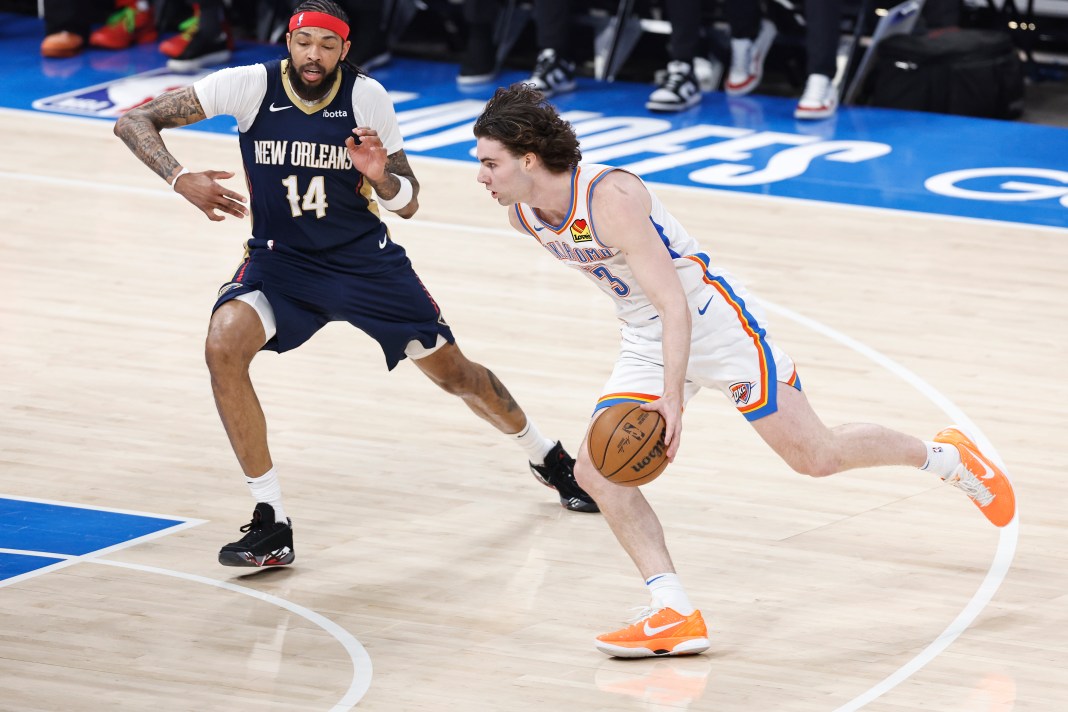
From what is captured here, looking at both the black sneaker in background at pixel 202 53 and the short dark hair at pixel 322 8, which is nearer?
the short dark hair at pixel 322 8

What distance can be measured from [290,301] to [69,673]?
159 centimetres

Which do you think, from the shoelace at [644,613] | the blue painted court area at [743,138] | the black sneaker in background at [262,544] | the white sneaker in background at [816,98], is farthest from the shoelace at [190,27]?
the shoelace at [644,613]

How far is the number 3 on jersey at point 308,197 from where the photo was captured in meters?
5.74

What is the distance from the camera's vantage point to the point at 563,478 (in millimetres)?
6258

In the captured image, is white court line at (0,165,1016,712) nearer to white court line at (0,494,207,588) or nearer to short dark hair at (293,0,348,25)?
white court line at (0,494,207,588)

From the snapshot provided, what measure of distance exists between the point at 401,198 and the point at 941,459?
2100mm

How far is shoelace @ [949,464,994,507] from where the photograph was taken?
5.71m

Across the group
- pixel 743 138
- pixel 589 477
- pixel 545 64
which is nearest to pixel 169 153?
pixel 589 477

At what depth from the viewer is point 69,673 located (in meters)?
4.68

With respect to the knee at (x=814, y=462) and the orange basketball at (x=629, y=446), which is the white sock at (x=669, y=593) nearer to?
the orange basketball at (x=629, y=446)

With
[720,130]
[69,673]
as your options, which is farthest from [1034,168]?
[69,673]

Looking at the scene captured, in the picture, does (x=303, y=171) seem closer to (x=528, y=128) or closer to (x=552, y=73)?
(x=528, y=128)

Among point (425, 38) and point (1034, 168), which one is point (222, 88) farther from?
point (425, 38)

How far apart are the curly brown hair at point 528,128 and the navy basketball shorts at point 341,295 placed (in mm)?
1125
